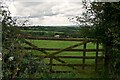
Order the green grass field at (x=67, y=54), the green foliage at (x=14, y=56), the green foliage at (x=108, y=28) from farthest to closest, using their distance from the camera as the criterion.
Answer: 1. the green grass field at (x=67, y=54)
2. the green foliage at (x=108, y=28)
3. the green foliage at (x=14, y=56)

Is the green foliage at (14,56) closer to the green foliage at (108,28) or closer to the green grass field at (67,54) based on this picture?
the green grass field at (67,54)

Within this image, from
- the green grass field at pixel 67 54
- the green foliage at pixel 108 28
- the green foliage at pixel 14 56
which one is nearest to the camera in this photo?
the green foliage at pixel 14 56

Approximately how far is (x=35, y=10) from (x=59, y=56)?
1.45 m

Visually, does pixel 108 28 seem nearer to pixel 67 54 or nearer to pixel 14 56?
pixel 67 54

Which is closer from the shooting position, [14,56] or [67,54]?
[14,56]

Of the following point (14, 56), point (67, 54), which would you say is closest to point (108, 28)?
point (67, 54)

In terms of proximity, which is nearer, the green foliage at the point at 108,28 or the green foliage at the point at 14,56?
the green foliage at the point at 14,56

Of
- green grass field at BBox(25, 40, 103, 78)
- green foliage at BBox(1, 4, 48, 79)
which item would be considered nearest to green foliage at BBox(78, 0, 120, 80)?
green grass field at BBox(25, 40, 103, 78)

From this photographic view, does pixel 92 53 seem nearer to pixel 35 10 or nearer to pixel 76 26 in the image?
pixel 76 26

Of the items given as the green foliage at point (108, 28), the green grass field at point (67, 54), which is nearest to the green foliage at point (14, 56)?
the green grass field at point (67, 54)

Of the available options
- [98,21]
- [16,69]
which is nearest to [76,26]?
[98,21]

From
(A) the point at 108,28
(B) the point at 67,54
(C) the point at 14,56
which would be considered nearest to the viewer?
(C) the point at 14,56

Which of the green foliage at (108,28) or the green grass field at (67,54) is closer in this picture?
the green foliage at (108,28)

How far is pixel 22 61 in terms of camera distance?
21.4 ft
